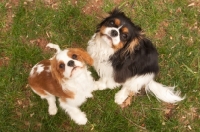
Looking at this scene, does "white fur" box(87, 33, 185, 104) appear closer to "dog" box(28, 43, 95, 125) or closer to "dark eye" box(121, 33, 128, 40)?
"dark eye" box(121, 33, 128, 40)

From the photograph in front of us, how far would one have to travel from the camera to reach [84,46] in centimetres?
392

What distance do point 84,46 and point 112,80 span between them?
87cm

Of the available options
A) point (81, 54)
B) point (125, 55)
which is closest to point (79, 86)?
point (81, 54)

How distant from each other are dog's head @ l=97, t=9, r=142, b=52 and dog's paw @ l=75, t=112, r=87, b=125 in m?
1.14

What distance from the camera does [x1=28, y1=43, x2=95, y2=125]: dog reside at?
246 centimetres

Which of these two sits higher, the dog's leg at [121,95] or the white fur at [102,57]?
the white fur at [102,57]

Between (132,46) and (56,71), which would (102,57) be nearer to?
(132,46)

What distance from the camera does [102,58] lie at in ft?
10.3

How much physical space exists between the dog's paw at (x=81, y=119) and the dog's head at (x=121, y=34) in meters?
1.14

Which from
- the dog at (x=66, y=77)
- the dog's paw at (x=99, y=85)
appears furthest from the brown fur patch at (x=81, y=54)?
the dog's paw at (x=99, y=85)

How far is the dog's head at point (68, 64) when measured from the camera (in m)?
2.43

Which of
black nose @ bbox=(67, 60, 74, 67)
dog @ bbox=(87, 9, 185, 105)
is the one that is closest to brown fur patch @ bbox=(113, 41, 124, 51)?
dog @ bbox=(87, 9, 185, 105)

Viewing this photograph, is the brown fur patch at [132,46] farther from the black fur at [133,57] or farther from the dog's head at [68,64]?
the dog's head at [68,64]

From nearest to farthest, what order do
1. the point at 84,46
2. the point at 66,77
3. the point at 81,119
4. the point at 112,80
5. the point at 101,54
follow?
the point at 66,77
the point at 101,54
the point at 112,80
the point at 81,119
the point at 84,46
